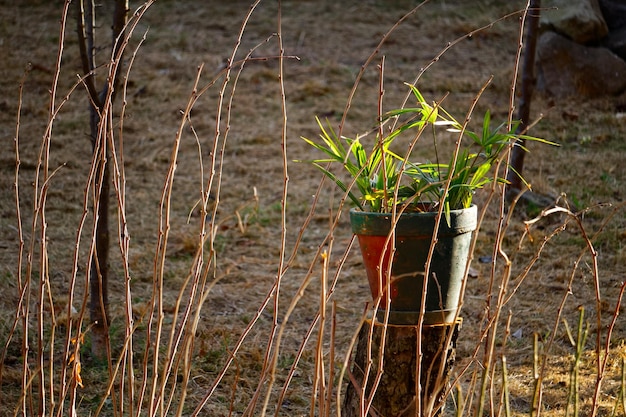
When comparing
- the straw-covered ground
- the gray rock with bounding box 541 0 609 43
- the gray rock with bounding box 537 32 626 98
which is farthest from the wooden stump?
the gray rock with bounding box 541 0 609 43

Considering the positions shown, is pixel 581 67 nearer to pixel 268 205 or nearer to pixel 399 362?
pixel 268 205

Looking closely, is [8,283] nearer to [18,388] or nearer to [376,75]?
[18,388]

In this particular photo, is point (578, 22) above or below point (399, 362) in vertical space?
above

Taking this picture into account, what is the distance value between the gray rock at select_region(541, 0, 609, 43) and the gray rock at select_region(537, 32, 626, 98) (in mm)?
86

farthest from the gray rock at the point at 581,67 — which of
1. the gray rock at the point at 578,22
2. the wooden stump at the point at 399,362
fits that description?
the wooden stump at the point at 399,362

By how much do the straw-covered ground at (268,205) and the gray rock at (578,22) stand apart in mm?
585

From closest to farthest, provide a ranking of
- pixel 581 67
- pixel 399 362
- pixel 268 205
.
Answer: pixel 399 362
pixel 268 205
pixel 581 67

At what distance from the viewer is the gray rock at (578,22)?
21.0ft

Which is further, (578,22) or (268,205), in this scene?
(578,22)

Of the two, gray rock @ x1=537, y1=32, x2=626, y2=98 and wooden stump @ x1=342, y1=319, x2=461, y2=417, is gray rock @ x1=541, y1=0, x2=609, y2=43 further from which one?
wooden stump @ x1=342, y1=319, x2=461, y2=417

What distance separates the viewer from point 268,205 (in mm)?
5125

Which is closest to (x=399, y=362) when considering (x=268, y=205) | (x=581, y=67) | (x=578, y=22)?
(x=268, y=205)

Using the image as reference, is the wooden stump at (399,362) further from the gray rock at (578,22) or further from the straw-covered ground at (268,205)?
the gray rock at (578,22)

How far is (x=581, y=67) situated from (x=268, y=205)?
301cm
